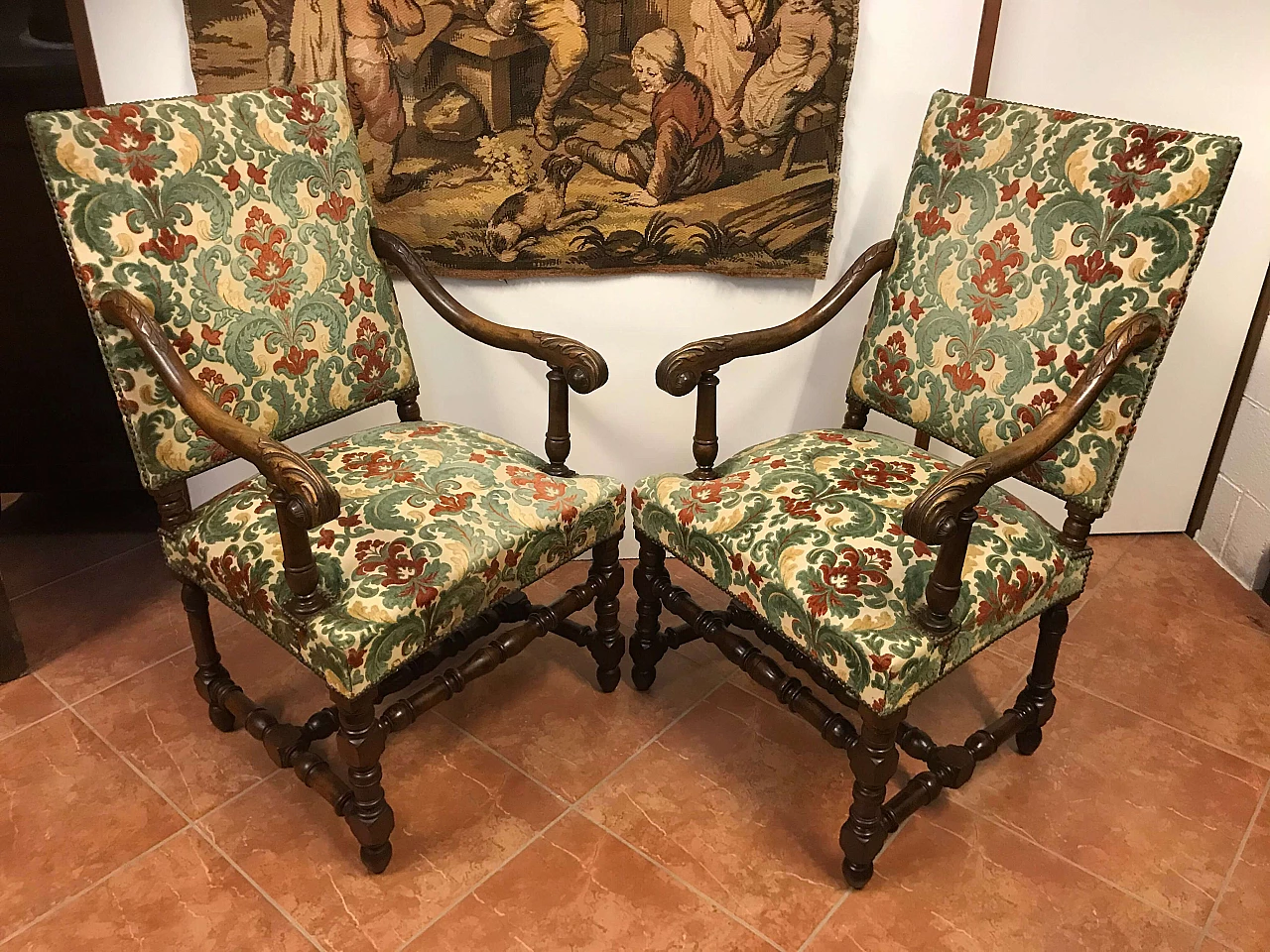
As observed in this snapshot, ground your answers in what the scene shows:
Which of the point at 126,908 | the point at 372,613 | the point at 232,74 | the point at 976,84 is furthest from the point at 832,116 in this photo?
the point at 126,908

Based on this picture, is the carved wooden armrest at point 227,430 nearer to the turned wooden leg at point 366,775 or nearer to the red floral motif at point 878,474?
the turned wooden leg at point 366,775

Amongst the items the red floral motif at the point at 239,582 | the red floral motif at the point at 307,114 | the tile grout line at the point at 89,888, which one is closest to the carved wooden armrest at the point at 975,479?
the red floral motif at the point at 239,582

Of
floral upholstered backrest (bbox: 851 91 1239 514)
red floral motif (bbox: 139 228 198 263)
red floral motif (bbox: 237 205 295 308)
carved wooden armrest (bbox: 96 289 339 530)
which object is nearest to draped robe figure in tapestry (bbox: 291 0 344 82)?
red floral motif (bbox: 237 205 295 308)

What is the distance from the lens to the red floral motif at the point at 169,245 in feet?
4.93

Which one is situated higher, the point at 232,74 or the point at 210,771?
the point at 232,74

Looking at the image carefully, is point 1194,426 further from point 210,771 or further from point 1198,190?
point 210,771

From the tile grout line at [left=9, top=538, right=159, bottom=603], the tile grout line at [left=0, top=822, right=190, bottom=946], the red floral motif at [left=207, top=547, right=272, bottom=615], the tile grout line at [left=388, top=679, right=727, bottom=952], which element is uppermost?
the red floral motif at [left=207, top=547, right=272, bottom=615]

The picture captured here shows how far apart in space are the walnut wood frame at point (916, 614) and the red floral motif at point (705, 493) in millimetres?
58

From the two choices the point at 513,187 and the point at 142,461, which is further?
the point at 513,187

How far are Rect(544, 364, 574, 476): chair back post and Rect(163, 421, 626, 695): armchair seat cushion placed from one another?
0.10ft

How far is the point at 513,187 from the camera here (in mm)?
1923

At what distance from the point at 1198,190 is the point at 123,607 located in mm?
2252

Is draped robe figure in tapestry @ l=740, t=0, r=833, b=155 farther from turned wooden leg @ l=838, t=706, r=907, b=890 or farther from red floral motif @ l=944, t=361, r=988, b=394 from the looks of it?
turned wooden leg @ l=838, t=706, r=907, b=890

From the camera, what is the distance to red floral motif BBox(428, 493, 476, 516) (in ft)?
5.12
